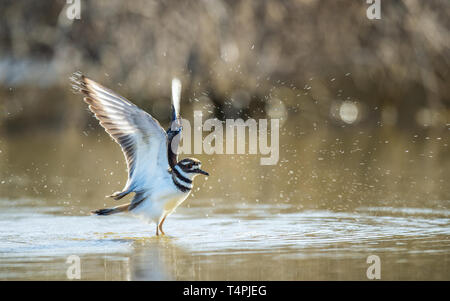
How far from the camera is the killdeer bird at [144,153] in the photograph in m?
7.11

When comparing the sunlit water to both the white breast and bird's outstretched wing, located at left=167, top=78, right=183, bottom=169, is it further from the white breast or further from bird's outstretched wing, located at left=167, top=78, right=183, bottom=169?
bird's outstretched wing, located at left=167, top=78, right=183, bottom=169

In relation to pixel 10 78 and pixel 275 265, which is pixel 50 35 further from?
pixel 275 265

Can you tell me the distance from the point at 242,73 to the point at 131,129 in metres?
7.71

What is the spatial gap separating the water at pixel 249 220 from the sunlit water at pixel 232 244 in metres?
0.01

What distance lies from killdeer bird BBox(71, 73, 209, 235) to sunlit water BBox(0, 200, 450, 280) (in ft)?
0.91

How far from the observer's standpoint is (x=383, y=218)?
Result: 7562 mm

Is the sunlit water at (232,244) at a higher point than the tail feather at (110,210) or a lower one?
lower

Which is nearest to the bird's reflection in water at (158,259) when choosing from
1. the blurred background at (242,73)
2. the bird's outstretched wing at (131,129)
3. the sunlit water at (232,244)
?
the sunlit water at (232,244)

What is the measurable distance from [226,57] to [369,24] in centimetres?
287

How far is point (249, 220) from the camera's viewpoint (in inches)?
306

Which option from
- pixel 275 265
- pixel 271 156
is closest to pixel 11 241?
pixel 275 265

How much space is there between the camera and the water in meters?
5.69

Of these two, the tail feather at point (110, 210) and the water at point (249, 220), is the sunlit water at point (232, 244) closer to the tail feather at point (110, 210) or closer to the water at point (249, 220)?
the water at point (249, 220)

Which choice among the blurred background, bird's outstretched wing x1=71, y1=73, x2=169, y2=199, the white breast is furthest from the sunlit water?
the blurred background
